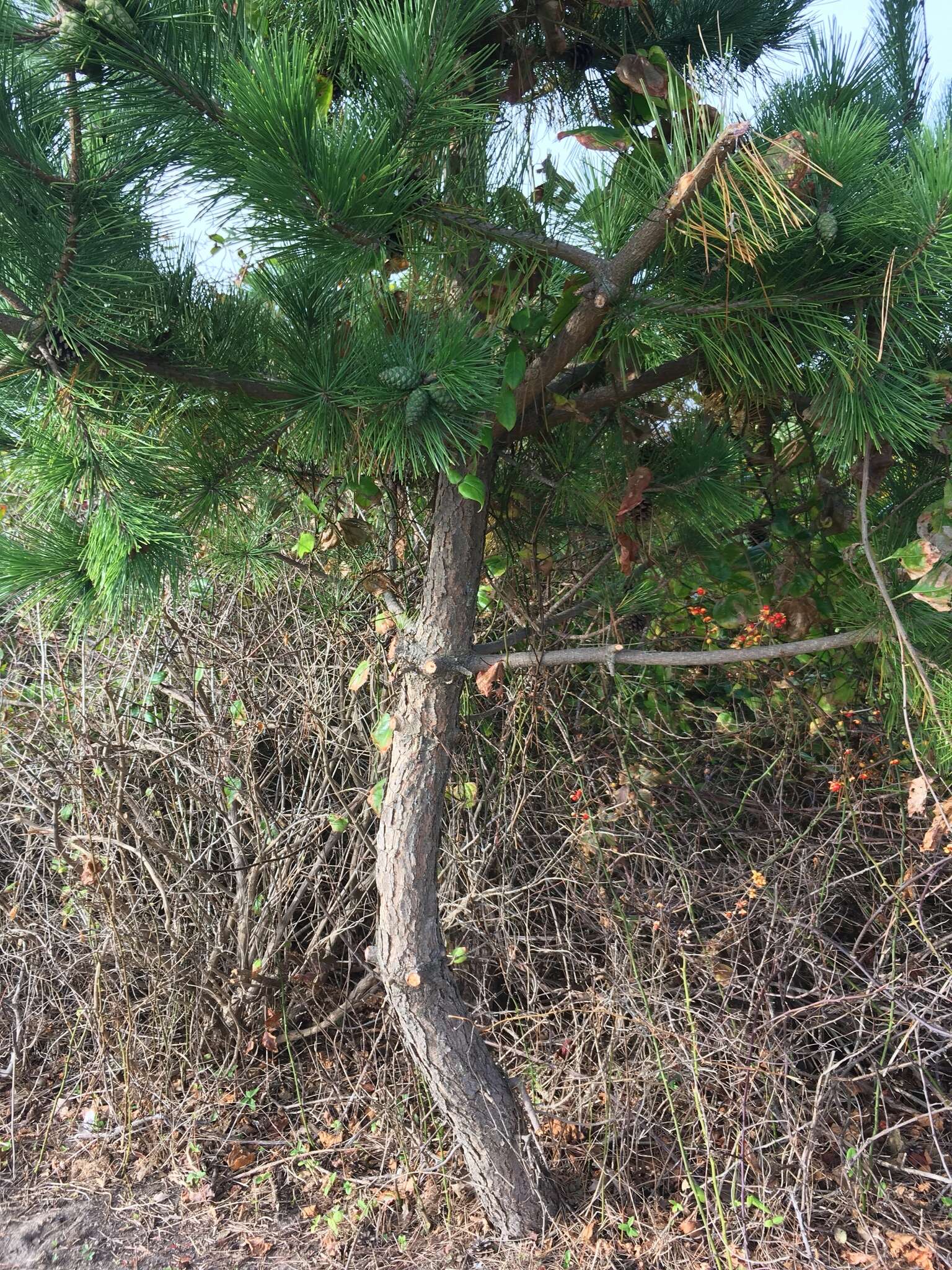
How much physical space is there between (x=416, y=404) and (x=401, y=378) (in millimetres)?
47

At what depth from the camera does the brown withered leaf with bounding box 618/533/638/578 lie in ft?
6.40

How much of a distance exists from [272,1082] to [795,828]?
175 cm

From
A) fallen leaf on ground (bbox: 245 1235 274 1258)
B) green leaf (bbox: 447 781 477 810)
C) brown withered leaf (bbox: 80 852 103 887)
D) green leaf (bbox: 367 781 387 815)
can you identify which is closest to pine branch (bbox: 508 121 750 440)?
green leaf (bbox: 367 781 387 815)

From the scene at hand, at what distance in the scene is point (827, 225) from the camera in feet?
4.55

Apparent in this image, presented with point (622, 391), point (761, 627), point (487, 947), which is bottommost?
point (487, 947)

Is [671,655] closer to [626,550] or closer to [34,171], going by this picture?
[626,550]

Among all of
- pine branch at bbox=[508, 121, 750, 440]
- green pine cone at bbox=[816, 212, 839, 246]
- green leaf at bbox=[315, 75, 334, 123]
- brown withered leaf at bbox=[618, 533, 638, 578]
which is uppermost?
green leaf at bbox=[315, 75, 334, 123]

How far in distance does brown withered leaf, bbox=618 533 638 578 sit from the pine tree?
0.06 ft

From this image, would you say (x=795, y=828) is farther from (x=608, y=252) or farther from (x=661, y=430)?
(x=608, y=252)

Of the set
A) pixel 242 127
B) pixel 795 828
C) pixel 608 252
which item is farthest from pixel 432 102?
pixel 795 828

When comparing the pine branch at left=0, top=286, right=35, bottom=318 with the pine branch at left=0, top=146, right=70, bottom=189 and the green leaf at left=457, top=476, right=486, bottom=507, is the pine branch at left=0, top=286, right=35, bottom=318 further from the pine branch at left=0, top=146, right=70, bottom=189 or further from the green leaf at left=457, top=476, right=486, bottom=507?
the green leaf at left=457, top=476, right=486, bottom=507

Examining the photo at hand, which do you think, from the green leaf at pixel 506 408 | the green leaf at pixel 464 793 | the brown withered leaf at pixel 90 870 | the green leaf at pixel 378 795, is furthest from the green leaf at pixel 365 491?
the brown withered leaf at pixel 90 870

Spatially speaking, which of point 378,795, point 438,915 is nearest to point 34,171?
point 378,795

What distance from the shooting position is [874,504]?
2.04 metres
